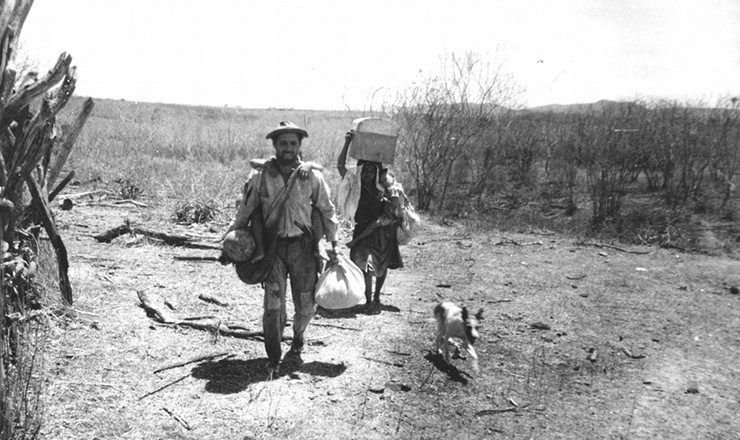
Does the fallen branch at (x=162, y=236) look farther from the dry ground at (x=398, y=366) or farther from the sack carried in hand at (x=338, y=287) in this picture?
the sack carried in hand at (x=338, y=287)

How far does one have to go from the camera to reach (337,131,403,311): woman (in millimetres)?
6277

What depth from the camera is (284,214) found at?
173 inches

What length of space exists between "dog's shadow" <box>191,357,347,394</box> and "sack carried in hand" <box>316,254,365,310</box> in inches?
29.0

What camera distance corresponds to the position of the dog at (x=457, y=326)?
457 cm

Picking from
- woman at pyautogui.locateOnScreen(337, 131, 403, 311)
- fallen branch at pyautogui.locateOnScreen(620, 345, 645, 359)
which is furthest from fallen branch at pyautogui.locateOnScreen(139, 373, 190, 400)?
fallen branch at pyautogui.locateOnScreen(620, 345, 645, 359)

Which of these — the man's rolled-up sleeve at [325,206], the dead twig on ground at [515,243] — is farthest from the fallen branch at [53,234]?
the dead twig on ground at [515,243]

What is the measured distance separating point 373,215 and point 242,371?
2.52 m

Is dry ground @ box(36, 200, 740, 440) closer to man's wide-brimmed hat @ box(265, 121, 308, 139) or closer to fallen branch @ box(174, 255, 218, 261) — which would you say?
fallen branch @ box(174, 255, 218, 261)

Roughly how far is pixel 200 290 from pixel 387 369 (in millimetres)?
2993

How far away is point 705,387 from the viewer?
4.92 metres

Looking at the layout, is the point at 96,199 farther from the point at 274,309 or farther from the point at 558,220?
the point at 558,220

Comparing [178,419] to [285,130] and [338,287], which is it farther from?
[285,130]

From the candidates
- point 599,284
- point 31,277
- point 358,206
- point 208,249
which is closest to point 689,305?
point 599,284

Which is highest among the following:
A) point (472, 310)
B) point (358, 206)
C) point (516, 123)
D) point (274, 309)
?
point (516, 123)
